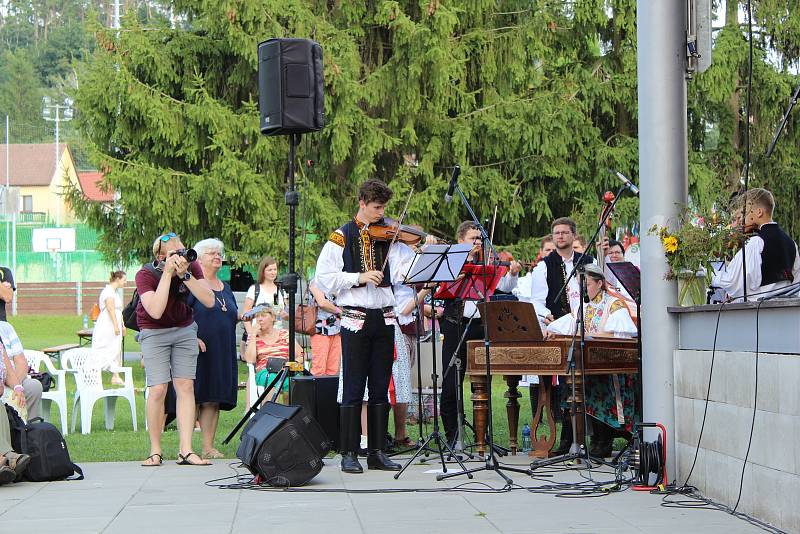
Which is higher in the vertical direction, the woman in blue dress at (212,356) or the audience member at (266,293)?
the audience member at (266,293)

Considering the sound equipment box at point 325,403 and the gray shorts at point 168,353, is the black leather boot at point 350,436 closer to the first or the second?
the sound equipment box at point 325,403

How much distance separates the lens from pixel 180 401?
31.0 ft

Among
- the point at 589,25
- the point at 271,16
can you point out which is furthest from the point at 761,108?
the point at 271,16

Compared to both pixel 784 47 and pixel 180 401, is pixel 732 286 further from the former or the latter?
pixel 784 47

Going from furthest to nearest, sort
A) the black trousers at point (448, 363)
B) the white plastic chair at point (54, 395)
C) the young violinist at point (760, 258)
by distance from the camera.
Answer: the white plastic chair at point (54, 395) < the black trousers at point (448, 363) < the young violinist at point (760, 258)

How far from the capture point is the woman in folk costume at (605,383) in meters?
9.59

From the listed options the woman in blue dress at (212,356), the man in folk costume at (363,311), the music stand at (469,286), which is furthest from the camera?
the woman in blue dress at (212,356)

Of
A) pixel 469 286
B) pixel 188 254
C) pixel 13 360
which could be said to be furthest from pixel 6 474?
pixel 469 286

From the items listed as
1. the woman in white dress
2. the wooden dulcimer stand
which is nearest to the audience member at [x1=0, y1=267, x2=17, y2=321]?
the wooden dulcimer stand

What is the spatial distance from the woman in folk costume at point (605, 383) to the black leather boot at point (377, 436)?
1.64 meters

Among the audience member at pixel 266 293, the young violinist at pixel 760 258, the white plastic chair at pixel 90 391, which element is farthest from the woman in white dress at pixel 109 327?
the young violinist at pixel 760 258

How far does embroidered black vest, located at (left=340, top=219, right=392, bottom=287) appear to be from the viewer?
8.96 m

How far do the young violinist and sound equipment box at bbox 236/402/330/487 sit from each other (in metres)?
2.95

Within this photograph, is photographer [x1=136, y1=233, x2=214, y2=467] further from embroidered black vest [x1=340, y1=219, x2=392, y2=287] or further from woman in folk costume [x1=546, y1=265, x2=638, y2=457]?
woman in folk costume [x1=546, y1=265, x2=638, y2=457]
